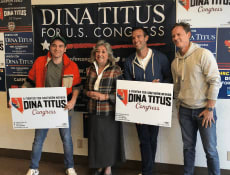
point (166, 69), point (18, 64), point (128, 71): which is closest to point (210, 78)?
point (166, 69)

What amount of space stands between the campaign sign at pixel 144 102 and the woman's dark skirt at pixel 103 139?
0.13m

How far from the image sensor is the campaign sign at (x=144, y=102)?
2055 mm

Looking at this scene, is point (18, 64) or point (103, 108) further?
point (18, 64)

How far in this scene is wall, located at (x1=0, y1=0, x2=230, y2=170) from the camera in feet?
7.85

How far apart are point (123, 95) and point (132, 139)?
734mm

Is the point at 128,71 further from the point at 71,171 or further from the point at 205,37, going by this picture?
the point at 71,171

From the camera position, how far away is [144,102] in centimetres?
212

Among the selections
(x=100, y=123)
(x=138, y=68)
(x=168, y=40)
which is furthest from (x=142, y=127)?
(x=168, y=40)

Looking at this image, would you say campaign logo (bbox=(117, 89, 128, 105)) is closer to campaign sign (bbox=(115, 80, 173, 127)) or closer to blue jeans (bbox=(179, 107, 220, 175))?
campaign sign (bbox=(115, 80, 173, 127))

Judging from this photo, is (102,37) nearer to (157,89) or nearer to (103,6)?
(103,6)

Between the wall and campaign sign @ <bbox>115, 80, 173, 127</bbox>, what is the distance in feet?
1.51

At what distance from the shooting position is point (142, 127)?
2.25 metres

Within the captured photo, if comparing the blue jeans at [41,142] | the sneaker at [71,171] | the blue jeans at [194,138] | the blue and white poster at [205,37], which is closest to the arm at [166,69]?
the blue jeans at [194,138]

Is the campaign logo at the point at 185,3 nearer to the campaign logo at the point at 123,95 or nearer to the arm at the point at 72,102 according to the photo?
the campaign logo at the point at 123,95
